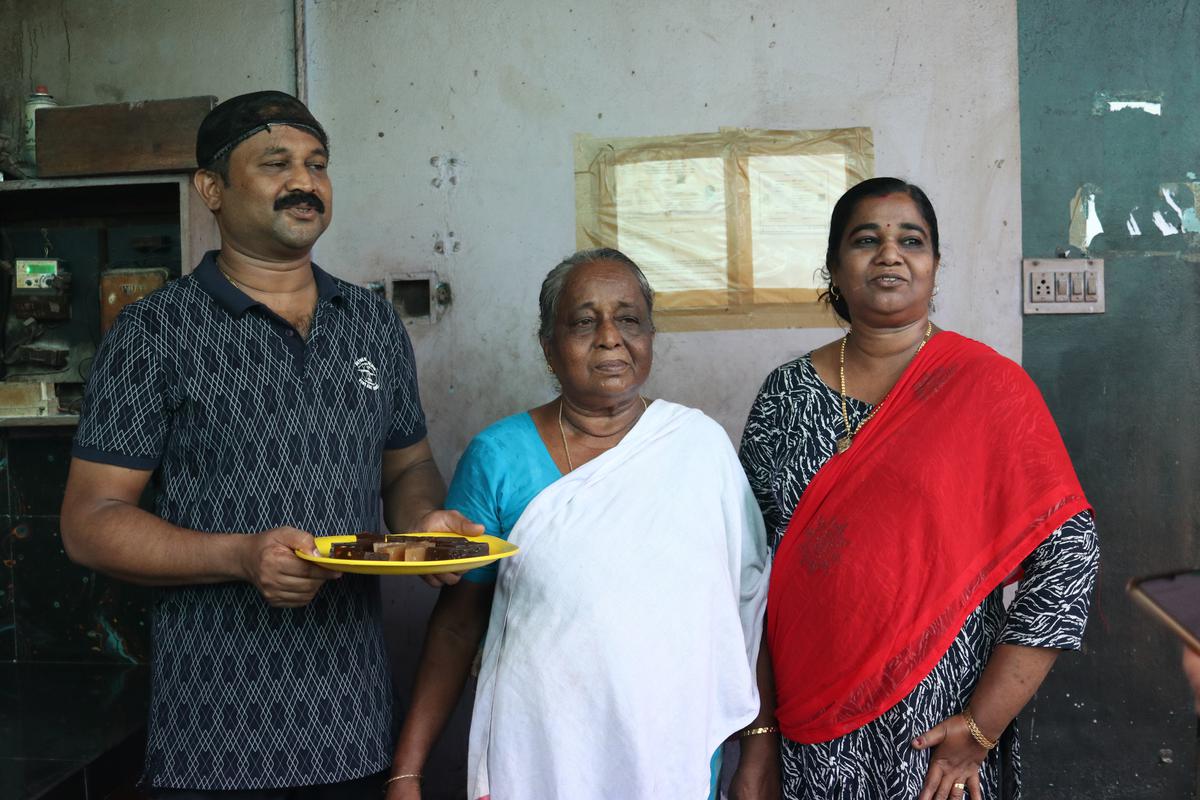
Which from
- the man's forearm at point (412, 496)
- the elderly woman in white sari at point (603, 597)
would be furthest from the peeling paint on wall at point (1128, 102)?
the man's forearm at point (412, 496)

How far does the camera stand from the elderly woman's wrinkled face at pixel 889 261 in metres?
1.95

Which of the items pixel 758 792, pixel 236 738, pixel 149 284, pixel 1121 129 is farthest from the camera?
pixel 149 284

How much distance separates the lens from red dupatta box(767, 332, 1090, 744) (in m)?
1.79

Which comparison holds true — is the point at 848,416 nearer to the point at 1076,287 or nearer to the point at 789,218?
the point at 789,218

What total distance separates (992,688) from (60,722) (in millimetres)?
2749

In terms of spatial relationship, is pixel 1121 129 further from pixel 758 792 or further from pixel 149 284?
pixel 149 284

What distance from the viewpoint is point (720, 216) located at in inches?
119

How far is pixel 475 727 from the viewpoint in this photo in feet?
5.82

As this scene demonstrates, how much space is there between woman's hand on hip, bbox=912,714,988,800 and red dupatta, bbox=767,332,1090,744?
10 centimetres

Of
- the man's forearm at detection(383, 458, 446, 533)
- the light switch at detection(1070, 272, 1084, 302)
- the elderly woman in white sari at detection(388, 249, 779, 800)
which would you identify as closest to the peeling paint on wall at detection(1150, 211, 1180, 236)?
the light switch at detection(1070, 272, 1084, 302)

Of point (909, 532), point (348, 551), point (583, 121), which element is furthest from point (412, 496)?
point (583, 121)

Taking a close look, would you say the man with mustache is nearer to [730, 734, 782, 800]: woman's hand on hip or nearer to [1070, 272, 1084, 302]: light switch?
[730, 734, 782, 800]: woman's hand on hip

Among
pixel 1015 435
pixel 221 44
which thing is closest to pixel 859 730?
pixel 1015 435

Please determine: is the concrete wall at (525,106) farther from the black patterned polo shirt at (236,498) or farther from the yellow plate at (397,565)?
the yellow plate at (397,565)
